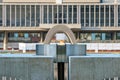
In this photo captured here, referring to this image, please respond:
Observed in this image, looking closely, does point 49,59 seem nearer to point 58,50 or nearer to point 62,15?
point 58,50

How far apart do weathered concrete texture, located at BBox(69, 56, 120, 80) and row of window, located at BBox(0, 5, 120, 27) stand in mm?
55194

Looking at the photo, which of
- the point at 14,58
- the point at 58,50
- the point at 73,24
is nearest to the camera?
the point at 14,58

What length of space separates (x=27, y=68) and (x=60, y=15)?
5603 cm

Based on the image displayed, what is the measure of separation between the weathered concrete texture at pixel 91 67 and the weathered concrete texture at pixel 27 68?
1540 millimetres

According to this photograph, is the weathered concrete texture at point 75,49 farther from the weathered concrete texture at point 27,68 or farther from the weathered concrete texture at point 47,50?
the weathered concrete texture at point 27,68

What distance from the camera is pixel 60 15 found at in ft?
A: 263

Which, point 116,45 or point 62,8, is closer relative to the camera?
point 116,45

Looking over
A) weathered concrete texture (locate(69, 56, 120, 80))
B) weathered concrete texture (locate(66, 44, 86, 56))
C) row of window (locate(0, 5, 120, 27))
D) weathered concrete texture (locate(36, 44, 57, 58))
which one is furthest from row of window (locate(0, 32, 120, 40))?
weathered concrete texture (locate(69, 56, 120, 80))

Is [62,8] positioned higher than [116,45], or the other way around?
[62,8]

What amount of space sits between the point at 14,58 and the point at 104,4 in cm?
5838

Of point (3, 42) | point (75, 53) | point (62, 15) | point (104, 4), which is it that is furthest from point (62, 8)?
point (75, 53)

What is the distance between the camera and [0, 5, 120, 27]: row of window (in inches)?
3155

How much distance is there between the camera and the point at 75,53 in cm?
2869

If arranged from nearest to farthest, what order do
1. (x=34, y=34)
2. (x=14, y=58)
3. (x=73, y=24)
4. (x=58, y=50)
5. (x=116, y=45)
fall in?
(x=14, y=58)
(x=58, y=50)
(x=116, y=45)
(x=73, y=24)
(x=34, y=34)
